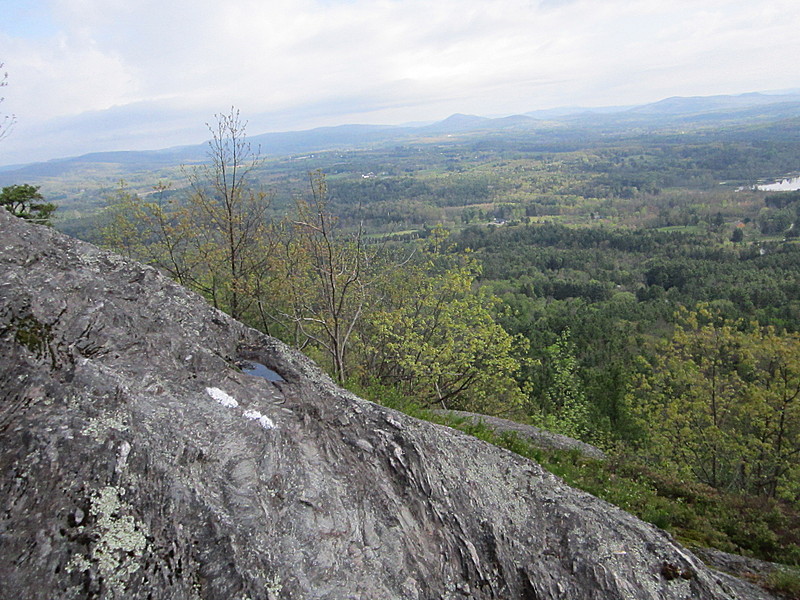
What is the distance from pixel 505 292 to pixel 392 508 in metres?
82.7

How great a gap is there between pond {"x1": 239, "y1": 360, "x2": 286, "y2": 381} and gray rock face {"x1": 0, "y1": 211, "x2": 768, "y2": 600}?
0.10 metres

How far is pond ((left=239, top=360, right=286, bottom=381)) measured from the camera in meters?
6.04

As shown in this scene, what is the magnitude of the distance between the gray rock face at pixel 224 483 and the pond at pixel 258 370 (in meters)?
0.10

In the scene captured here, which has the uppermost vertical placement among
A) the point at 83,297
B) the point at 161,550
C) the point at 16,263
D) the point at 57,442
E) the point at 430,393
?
the point at 16,263

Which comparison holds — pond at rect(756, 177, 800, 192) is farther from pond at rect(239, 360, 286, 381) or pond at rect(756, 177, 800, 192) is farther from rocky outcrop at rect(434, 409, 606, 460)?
pond at rect(239, 360, 286, 381)

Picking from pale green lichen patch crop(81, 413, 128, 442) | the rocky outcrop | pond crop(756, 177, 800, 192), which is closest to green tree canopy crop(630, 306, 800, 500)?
the rocky outcrop

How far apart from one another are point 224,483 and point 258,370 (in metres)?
1.94

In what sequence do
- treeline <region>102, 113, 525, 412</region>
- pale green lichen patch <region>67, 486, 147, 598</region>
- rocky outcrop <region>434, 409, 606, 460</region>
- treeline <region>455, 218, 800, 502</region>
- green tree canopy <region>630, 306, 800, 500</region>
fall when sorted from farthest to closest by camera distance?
1. treeline <region>455, 218, 800, 502</region>
2. green tree canopy <region>630, 306, 800, 500</region>
3. treeline <region>102, 113, 525, 412</region>
4. rocky outcrop <region>434, 409, 606, 460</region>
5. pale green lichen patch <region>67, 486, 147, 598</region>

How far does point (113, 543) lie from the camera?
3.53 meters

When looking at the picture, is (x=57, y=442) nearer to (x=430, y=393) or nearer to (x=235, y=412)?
(x=235, y=412)

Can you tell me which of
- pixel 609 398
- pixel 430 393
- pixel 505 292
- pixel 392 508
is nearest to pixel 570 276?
pixel 505 292

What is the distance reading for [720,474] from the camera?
2275cm

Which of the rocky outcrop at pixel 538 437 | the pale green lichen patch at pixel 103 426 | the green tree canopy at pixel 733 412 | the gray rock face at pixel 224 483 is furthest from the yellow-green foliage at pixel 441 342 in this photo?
the pale green lichen patch at pixel 103 426

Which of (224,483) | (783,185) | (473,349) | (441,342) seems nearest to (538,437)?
(473,349)
